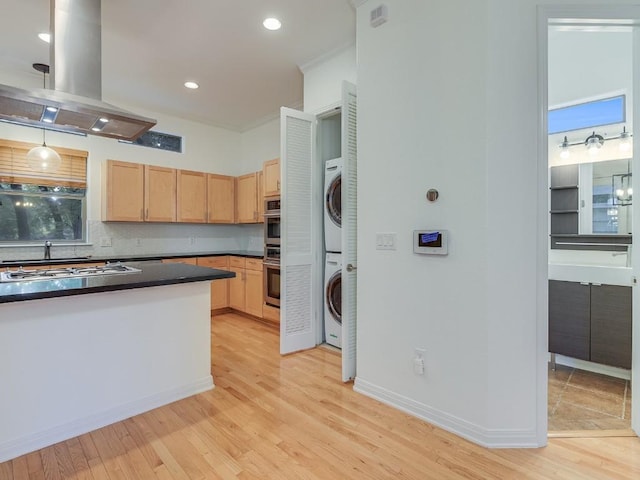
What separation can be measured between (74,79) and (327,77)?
216cm

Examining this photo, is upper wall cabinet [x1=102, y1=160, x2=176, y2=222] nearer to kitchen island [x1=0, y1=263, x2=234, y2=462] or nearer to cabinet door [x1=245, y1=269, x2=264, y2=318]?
cabinet door [x1=245, y1=269, x2=264, y2=318]

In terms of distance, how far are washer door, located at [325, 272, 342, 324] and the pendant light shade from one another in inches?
132

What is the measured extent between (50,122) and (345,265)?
2464 millimetres

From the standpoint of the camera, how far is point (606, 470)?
1687 millimetres

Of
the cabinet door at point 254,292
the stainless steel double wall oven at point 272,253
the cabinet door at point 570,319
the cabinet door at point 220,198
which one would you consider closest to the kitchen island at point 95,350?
the stainless steel double wall oven at point 272,253

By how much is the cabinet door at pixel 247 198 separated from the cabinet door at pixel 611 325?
4.08m

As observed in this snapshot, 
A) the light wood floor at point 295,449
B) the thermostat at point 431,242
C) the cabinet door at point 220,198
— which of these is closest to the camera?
the light wood floor at point 295,449

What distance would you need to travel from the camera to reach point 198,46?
3188 mm

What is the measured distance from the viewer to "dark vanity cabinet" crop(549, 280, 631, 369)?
256 cm

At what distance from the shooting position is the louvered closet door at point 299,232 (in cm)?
327

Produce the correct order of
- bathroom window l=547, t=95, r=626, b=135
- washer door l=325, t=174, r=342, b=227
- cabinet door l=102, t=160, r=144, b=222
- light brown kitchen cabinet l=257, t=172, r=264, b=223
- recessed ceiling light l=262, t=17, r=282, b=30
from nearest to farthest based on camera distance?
recessed ceiling light l=262, t=17, r=282, b=30
bathroom window l=547, t=95, r=626, b=135
washer door l=325, t=174, r=342, b=227
cabinet door l=102, t=160, r=144, b=222
light brown kitchen cabinet l=257, t=172, r=264, b=223

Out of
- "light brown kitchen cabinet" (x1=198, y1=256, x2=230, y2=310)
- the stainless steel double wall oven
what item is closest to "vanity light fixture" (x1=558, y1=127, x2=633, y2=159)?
the stainless steel double wall oven

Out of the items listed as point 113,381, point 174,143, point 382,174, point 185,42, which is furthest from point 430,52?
point 174,143

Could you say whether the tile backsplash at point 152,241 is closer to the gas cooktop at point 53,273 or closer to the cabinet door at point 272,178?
the cabinet door at point 272,178
